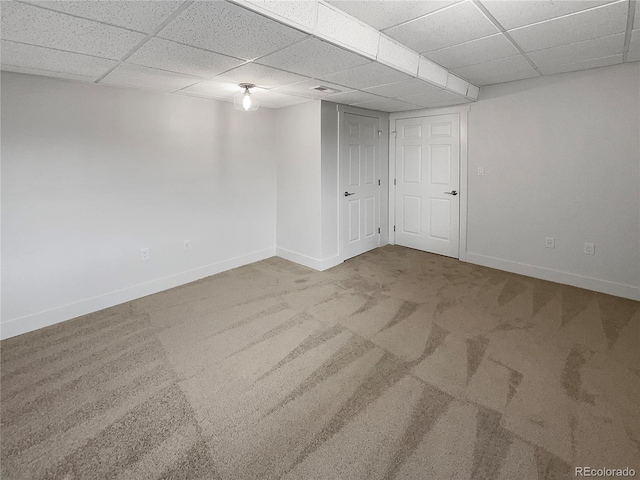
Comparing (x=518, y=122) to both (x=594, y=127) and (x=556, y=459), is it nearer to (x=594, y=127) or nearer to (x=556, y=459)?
(x=594, y=127)

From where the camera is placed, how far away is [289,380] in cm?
221

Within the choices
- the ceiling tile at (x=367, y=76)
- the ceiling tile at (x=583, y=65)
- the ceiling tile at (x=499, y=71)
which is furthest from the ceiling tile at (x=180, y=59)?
the ceiling tile at (x=583, y=65)

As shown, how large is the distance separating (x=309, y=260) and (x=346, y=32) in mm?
2897

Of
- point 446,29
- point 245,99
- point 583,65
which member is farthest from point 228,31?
point 583,65

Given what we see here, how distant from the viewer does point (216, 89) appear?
11.4 feet

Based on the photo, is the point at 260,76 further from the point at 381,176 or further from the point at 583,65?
the point at 583,65

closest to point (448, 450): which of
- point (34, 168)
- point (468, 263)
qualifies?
point (468, 263)

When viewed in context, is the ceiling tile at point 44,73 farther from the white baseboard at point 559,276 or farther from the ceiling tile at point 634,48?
the white baseboard at point 559,276

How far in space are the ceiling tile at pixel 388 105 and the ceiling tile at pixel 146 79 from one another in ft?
7.37

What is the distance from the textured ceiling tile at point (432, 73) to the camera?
306 centimetres

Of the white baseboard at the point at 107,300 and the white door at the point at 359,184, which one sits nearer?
the white baseboard at the point at 107,300

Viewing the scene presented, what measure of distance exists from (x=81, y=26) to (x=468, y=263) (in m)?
4.61

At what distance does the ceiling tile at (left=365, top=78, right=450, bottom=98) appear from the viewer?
3.29 m

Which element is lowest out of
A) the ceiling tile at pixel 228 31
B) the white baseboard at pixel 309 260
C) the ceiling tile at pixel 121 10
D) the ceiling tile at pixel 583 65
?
the white baseboard at pixel 309 260
